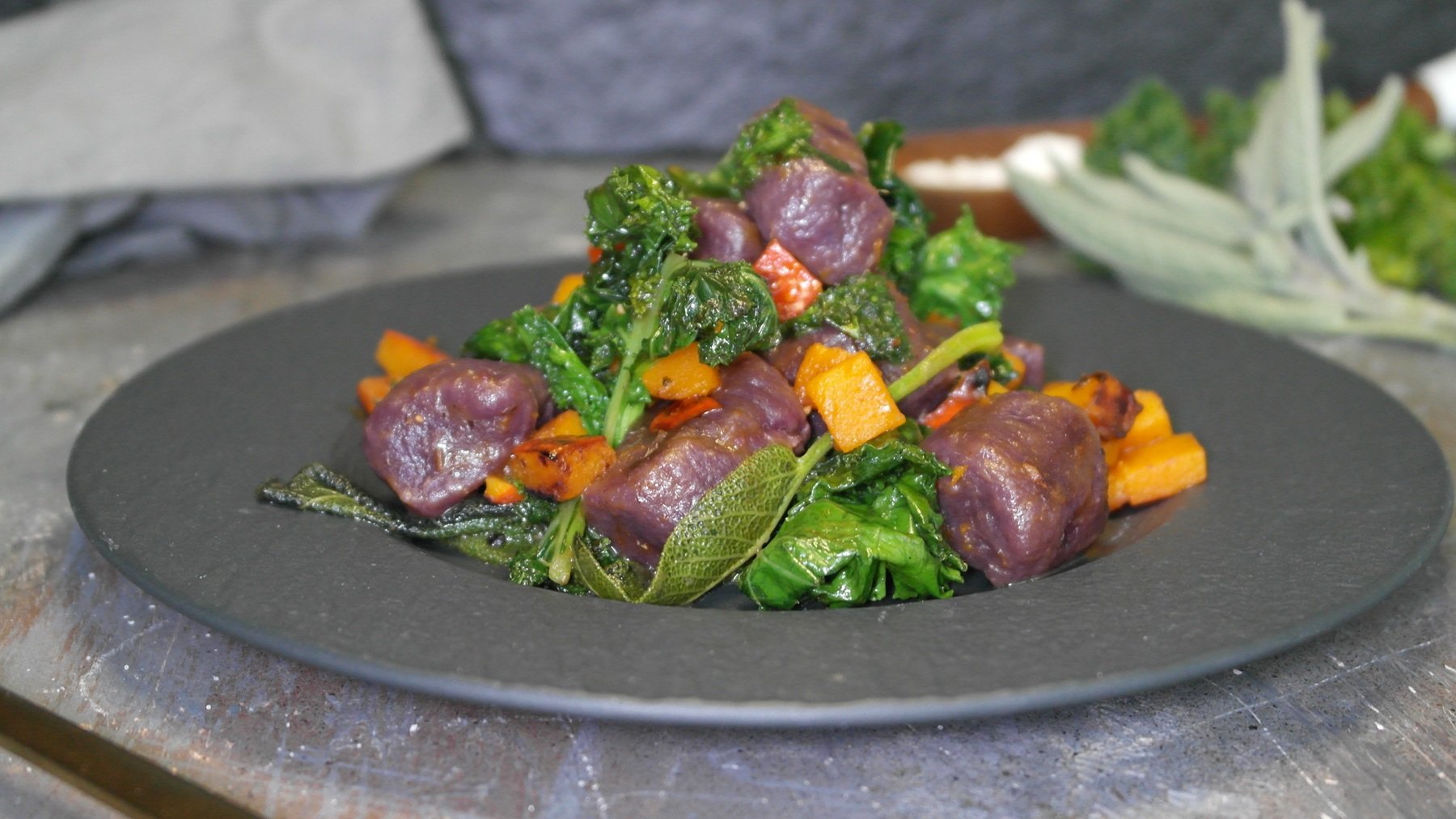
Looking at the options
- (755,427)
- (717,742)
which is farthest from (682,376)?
(717,742)

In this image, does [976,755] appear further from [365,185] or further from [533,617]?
[365,185]

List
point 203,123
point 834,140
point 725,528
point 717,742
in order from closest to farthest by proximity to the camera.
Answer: point 717,742, point 725,528, point 834,140, point 203,123

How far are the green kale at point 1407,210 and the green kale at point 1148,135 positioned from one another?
497mm

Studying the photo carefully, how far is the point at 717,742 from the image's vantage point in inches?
68.9

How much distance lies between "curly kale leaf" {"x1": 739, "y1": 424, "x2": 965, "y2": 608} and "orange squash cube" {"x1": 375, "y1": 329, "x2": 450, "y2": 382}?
39.7 inches

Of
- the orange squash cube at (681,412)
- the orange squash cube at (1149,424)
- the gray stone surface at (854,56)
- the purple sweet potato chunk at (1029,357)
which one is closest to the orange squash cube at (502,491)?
the orange squash cube at (681,412)

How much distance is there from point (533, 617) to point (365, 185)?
3.27 m

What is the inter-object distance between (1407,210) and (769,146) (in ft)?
8.26

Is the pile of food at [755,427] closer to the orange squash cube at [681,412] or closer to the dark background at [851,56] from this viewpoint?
the orange squash cube at [681,412]

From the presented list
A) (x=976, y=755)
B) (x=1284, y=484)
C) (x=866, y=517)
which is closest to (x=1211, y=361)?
(x=1284, y=484)

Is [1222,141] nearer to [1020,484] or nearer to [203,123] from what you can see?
[1020,484]

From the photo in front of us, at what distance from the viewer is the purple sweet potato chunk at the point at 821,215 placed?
2.31 metres

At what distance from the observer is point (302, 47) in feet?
14.5

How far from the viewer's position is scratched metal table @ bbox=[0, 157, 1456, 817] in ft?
5.43
